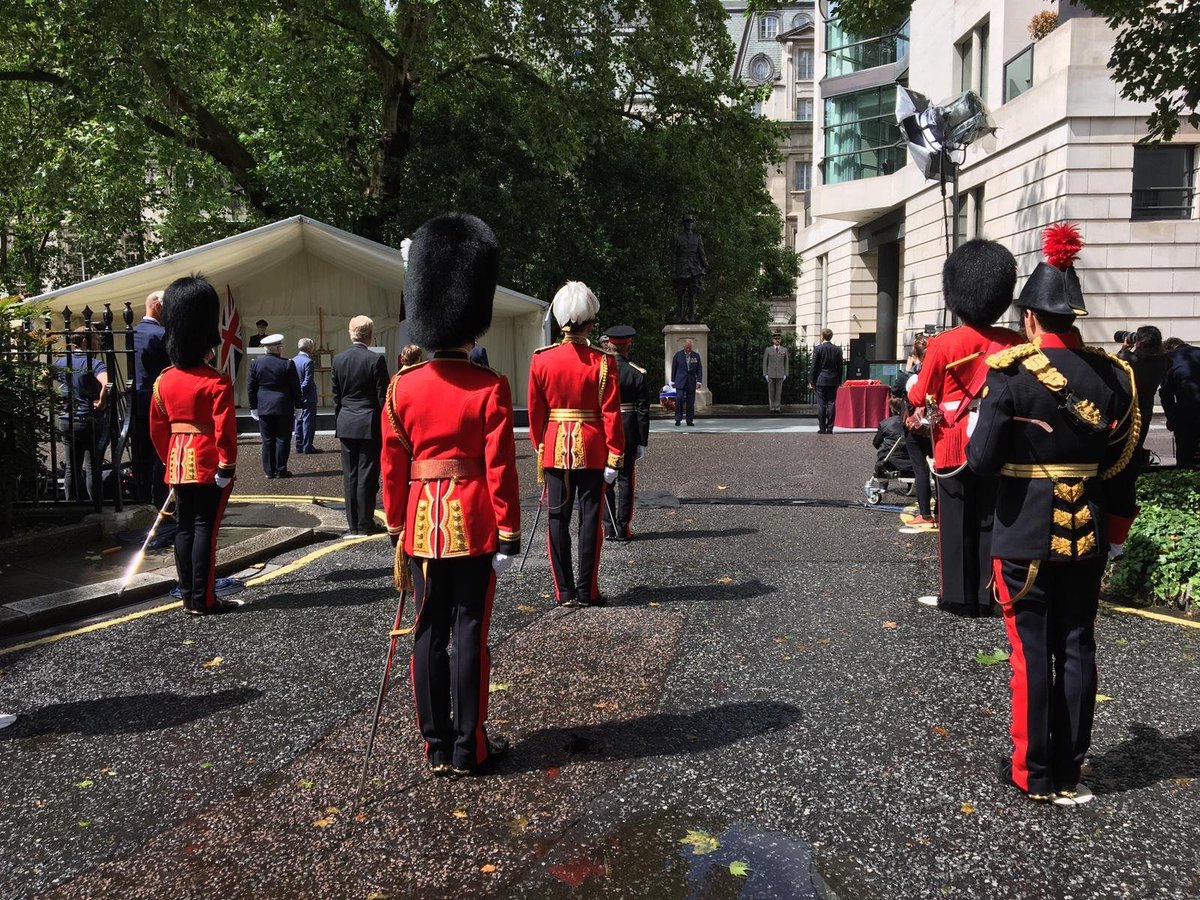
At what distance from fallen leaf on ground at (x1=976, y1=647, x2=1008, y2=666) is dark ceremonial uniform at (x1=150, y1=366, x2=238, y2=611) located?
14.8ft

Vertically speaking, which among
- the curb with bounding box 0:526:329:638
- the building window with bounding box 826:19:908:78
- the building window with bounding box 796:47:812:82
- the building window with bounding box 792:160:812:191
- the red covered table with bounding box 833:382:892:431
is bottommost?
the curb with bounding box 0:526:329:638

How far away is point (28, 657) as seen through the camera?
5.51 m

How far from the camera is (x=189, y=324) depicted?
6.47m

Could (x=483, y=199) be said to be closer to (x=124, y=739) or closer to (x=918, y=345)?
(x=918, y=345)

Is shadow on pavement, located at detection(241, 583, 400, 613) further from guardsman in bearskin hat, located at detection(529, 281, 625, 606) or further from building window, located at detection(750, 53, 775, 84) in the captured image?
building window, located at detection(750, 53, 775, 84)

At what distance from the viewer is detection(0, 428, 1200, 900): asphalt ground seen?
3.20 metres

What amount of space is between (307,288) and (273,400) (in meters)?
10.9

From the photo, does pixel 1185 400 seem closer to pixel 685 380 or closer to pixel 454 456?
pixel 454 456

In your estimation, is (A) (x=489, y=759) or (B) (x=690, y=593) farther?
(B) (x=690, y=593)

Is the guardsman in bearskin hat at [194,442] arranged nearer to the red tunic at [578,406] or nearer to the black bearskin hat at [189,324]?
the black bearskin hat at [189,324]

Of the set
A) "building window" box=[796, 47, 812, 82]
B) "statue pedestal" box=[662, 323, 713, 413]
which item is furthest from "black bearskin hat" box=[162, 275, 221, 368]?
"building window" box=[796, 47, 812, 82]

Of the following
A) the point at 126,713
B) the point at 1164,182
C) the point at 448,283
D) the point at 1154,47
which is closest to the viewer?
the point at 448,283

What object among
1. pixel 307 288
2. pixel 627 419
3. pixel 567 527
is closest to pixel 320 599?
pixel 567 527

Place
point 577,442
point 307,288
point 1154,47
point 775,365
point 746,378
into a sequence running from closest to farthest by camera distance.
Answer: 1. point 577,442
2. point 1154,47
3. point 307,288
4. point 775,365
5. point 746,378
